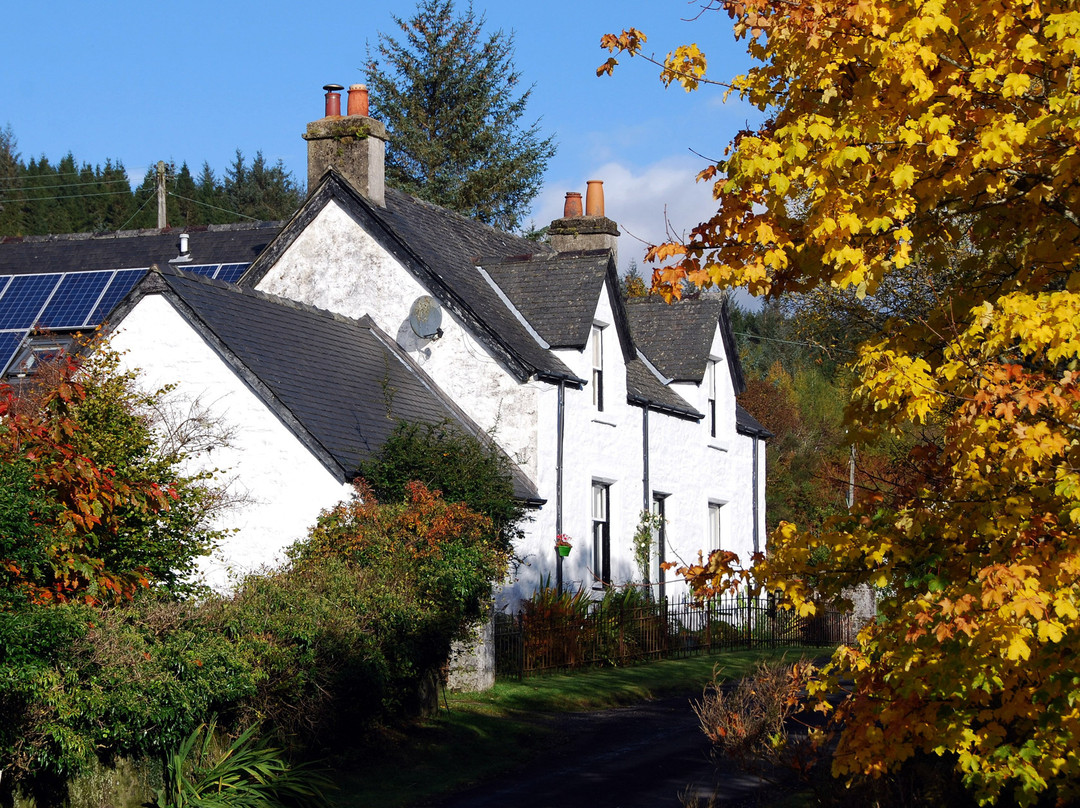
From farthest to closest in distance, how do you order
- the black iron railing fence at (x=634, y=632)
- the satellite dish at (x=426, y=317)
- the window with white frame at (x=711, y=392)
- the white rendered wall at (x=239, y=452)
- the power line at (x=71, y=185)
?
the power line at (x=71, y=185) → the window with white frame at (x=711, y=392) → the satellite dish at (x=426, y=317) → the black iron railing fence at (x=634, y=632) → the white rendered wall at (x=239, y=452)

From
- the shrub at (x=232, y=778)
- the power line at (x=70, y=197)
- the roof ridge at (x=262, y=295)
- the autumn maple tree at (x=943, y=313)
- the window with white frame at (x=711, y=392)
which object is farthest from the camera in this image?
the power line at (x=70, y=197)

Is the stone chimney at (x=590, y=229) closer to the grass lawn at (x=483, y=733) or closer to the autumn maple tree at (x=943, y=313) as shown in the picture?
the grass lawn at (x=483, y=733)

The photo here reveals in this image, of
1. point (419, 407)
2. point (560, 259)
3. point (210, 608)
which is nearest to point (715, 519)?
point (560, 259)

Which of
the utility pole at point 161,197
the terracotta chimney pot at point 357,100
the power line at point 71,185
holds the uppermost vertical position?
the power line at point 71,185

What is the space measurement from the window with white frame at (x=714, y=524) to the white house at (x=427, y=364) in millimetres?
761

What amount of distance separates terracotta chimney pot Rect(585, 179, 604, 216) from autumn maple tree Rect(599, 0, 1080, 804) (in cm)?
2151

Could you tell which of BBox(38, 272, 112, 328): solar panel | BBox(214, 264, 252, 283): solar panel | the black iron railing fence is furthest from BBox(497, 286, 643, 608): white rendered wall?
BBox(38, 272, 112, 328): solar panel

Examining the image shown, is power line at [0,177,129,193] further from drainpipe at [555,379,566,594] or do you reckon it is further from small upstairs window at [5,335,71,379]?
drainpipe at [555,379,566,594]

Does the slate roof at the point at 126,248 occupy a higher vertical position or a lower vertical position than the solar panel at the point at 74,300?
higher

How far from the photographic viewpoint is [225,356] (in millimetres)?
17562

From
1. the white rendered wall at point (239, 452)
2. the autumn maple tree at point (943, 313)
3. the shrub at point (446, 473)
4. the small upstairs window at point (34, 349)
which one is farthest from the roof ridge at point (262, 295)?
the autumn maple tree at point (943, 313)

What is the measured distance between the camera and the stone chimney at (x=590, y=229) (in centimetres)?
2864

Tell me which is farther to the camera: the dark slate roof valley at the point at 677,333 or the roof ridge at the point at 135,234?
the roof ridge at the point at 135,234

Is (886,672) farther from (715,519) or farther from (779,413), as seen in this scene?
(779,413)
